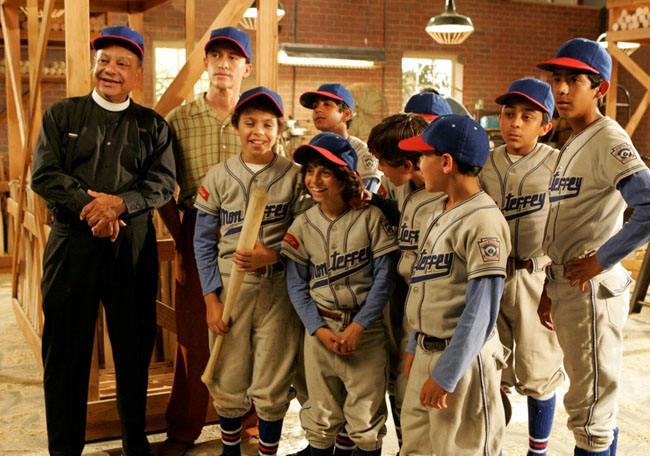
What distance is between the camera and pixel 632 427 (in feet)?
13.3

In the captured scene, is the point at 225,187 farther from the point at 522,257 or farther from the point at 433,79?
the point at 433,79

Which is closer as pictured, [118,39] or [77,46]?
[118,39]

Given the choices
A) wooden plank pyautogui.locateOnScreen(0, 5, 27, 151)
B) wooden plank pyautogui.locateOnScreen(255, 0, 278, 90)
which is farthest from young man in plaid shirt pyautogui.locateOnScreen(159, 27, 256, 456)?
wooden plank pyautogui.locateOnScreen(0, 5, 27, 151)

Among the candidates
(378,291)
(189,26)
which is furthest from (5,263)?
(378,291)

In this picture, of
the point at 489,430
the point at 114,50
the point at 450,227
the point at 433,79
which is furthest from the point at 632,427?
the point at 433,79

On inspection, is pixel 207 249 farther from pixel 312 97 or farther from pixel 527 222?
pixel 527 222

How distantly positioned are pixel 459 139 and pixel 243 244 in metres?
0.94

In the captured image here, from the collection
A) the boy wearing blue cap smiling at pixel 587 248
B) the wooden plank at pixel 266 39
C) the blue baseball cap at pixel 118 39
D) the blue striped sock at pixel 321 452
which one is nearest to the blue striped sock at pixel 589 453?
the boy wearing blue cap smiling at pixel 587 248

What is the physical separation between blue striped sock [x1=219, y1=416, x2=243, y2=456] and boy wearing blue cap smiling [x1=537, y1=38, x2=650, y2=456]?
1.39 metres

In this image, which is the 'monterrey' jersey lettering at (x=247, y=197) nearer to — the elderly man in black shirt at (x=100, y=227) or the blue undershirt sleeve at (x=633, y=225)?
the elderly man in black shirt at (x=100, y=227)

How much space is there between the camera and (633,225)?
256 centimetres

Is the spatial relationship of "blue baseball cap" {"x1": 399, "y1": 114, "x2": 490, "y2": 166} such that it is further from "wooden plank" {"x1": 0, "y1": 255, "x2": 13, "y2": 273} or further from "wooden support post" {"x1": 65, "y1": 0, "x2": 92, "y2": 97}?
"wooden plank" {"x1": 0, "y1": 255, "x2": 13, "y2": 273}

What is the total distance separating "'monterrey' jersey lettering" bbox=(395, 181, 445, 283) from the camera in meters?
2.73

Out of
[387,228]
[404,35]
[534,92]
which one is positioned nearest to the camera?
[387,228]
